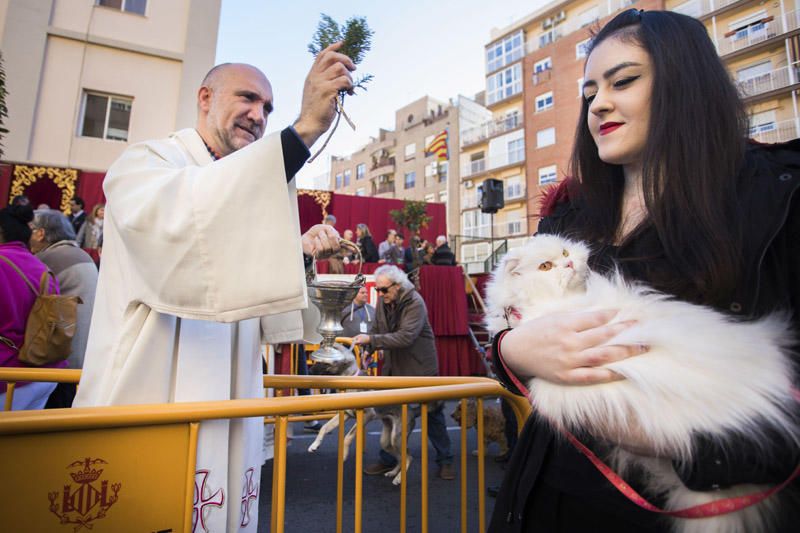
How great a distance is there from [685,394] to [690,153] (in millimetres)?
535

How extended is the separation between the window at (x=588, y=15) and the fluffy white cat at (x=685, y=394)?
32687mm

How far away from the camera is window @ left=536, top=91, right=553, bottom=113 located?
2869 cm

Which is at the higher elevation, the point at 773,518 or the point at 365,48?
the point at 365,48

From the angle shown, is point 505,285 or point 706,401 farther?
point 505,285

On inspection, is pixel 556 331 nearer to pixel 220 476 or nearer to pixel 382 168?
pixel 220 476

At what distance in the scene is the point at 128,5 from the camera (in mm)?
11398

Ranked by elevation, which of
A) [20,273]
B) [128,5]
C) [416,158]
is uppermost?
[416,158]

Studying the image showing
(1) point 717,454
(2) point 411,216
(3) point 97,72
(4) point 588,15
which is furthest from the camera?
(4) point 588,15

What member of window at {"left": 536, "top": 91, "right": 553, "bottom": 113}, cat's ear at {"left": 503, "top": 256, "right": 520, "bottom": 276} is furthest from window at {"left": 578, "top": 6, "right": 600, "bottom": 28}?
cat's ear at {"left": 503, "top": 256, "right": 520, "bottom": 276}

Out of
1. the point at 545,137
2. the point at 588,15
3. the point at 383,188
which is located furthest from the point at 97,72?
the point at 383,188

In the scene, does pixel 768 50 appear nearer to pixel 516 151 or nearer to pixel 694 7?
pixel 694 7

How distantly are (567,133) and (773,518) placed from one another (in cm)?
2904

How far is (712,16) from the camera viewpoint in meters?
20.0

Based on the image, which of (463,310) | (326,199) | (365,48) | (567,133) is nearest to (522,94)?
(567,133)
